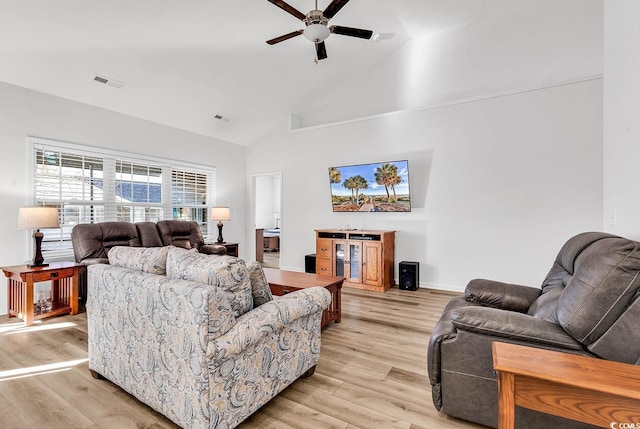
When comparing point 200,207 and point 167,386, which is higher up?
point 200,207

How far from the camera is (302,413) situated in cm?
191

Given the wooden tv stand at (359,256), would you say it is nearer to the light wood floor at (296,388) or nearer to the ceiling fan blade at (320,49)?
the light wood floor at (296,388)

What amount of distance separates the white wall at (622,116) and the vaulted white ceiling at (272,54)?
239 cm

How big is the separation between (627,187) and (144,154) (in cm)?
603

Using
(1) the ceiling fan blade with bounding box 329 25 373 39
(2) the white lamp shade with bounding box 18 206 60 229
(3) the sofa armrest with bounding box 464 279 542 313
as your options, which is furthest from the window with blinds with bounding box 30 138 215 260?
(3) the sofa armrest with bounding box 464 279 542 313

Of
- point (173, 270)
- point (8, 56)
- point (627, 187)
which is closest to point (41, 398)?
point (173, 270)

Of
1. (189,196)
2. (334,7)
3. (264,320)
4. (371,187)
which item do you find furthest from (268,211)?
(264,320)

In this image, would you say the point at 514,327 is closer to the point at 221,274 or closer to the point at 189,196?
the point at 221,274

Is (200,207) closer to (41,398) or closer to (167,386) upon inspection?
(41,398)

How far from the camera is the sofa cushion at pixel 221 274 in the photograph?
170 cm

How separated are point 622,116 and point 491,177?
261 cm

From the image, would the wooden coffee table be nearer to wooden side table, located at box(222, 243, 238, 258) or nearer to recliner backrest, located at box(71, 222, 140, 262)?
recliner backrest, located at box(71, 222, 140, 262)

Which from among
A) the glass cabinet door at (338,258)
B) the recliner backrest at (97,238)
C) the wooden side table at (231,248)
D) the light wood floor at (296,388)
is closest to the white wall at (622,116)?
the light wood floor at (296,388)

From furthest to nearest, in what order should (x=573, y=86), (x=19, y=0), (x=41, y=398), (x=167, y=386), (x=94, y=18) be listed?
1. (x=573, y=86)
2. (x=94, y=18)
3. (x=19, y=0)
4. (x=41, y=398)
5. (x=167, y=386)
